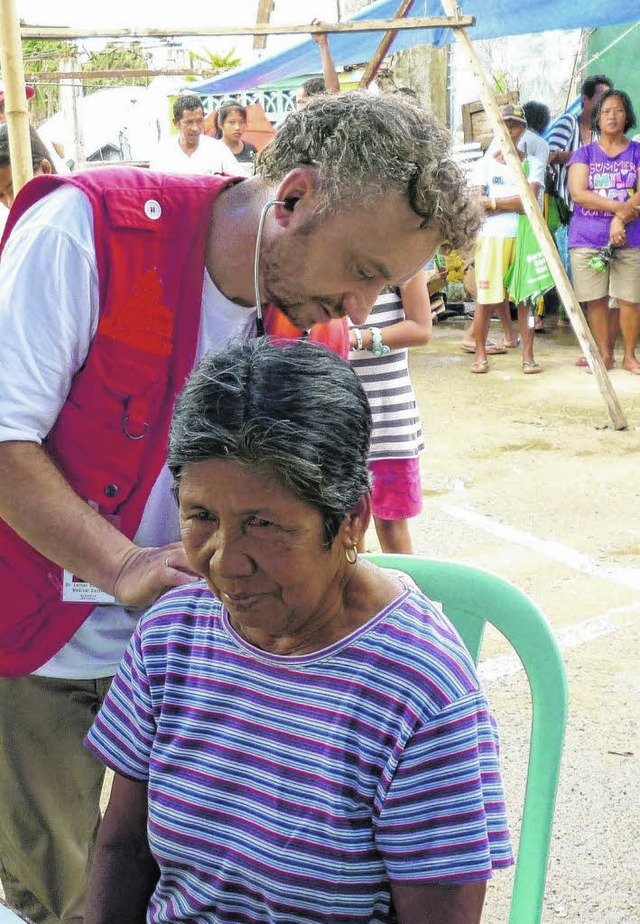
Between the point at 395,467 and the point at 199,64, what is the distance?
21671 millimetres

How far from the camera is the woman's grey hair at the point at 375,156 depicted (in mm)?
1556

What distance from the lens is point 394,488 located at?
3516 mm

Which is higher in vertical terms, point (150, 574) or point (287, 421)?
point (287, 421)

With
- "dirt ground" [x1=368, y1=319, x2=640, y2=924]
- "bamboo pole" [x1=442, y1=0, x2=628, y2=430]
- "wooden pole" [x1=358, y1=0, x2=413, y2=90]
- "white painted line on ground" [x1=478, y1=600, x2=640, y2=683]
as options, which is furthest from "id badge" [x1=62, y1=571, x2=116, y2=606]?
"wooden pole" [x1=358, y1=0, x2=413, y2=90]

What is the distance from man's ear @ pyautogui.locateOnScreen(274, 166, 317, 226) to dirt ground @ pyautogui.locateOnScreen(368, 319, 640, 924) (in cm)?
180

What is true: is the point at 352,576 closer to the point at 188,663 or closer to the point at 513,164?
the point at 188,663

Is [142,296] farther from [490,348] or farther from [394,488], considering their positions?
[490,348]

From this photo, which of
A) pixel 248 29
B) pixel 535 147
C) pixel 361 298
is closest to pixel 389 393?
pixel 361 298

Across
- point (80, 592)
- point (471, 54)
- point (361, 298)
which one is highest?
point (471, 54)

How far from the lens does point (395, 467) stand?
11.5 feet

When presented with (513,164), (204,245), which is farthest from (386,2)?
(204,245)

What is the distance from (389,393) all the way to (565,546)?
1561mm

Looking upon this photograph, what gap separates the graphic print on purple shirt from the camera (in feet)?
25.9

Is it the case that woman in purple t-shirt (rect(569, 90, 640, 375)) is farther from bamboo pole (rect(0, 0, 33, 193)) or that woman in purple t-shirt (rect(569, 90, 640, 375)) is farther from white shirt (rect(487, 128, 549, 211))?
bamboo pole (rect(0, 0, 33, 193))
